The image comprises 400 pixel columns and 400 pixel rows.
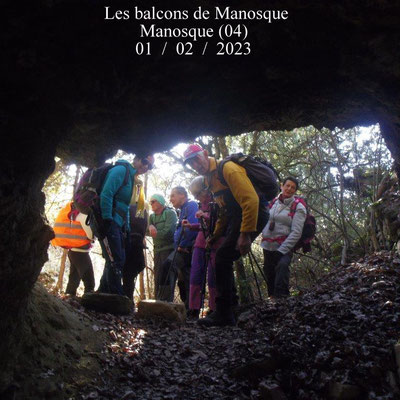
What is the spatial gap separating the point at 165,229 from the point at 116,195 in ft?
7.72

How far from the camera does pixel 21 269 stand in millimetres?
2422

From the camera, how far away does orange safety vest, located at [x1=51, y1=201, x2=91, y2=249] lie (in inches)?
218

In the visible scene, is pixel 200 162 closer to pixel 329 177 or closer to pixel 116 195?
pixel 116 195

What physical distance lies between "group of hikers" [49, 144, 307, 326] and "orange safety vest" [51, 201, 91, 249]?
0.02 meters

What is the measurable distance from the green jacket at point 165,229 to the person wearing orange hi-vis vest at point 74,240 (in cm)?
180

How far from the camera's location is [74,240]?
18.3ft

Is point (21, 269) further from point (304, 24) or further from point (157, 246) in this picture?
point (157, 246)

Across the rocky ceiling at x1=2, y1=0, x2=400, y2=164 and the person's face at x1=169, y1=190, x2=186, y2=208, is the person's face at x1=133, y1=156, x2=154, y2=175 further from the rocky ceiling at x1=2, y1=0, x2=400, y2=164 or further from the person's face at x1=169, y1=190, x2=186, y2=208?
the person's face at x1=169, y1=190, x2=186, y2=208

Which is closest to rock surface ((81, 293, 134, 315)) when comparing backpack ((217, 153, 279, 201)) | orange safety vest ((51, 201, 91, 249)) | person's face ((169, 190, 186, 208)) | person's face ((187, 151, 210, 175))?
orange safety vest ((51, 201, 91, 249))

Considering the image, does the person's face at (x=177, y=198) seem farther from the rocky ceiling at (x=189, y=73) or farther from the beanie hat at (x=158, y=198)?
the rocky ceiling at (x=189, y=73)

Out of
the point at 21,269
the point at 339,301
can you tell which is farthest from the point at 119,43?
the point at 339,301

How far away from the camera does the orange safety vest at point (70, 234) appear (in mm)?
5539

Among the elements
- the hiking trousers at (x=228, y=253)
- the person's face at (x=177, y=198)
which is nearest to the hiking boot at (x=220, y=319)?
the hiking trousers at (x=228, y=253)

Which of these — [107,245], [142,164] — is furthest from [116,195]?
[107,245]
